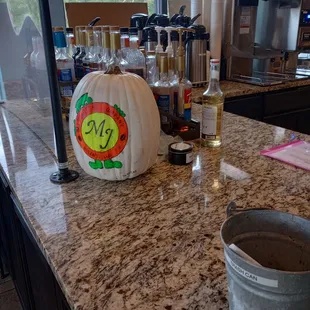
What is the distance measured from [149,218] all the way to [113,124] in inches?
10.0

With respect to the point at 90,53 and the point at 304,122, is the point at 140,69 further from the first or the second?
the point at 304,122

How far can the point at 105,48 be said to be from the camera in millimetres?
1142

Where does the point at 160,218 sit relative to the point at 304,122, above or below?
above

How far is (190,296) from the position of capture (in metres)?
0.56

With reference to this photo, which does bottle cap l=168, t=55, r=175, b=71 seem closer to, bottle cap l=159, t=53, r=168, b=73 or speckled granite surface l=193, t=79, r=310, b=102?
bottle cap l=159, t=53, r=168, b=73

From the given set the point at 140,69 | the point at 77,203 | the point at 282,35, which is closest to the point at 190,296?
the point at 77,203

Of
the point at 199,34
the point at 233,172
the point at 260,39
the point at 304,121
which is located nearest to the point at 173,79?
the point at 233,172

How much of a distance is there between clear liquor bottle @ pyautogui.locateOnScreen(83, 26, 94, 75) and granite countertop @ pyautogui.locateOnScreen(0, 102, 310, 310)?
1.16 feet

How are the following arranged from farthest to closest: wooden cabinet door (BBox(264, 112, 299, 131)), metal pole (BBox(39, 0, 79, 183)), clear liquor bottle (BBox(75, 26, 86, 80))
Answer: wooden cabinet door (BBox(264, 112, 299, 131)) → clear liquor bottle (BBox(75, 26, 86, 80)) → metal pole (BBox(39, 0, 79, 183))

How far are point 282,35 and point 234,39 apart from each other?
466mm

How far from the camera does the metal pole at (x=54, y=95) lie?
83 cm

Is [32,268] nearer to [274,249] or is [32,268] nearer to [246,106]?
[274,249]

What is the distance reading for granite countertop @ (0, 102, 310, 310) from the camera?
577 mm

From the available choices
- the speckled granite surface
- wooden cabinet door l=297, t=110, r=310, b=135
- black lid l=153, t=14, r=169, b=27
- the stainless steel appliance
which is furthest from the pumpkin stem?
wooden cabinet door l=297, t=110, r=310, b=135
